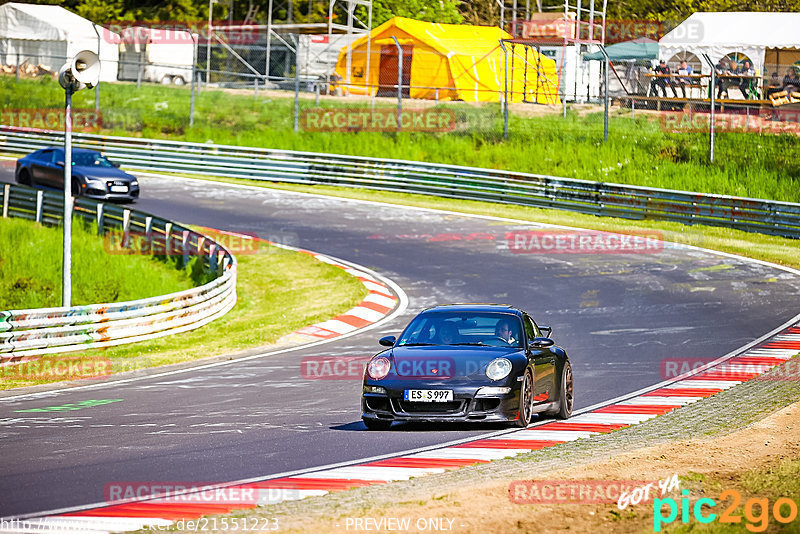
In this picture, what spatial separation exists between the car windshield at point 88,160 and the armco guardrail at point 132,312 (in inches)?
172

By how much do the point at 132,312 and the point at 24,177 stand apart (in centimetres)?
1653

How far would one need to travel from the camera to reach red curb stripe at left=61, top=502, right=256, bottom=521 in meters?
8.12

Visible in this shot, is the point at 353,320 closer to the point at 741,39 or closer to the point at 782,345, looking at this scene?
the point at 782,345

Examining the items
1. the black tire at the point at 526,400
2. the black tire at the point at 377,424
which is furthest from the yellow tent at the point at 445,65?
the black tire at the point at 377,424

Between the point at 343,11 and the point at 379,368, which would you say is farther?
the point at 343,11

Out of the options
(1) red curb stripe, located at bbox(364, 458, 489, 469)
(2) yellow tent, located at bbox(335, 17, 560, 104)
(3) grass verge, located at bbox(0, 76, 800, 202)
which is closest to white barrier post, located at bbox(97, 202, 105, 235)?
(3) grass verge, located at bbox(0, 76, 800, 202)

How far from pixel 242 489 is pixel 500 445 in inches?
118

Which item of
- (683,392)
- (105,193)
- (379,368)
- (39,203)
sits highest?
(105,193)

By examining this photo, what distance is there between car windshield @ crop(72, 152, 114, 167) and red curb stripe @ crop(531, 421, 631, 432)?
2387 centimetres

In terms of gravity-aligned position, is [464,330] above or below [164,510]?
above

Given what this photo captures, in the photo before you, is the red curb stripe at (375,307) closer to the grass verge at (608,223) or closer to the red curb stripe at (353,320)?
the red curb stripe at (353,320)

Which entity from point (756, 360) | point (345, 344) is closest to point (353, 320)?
point (345, 344)

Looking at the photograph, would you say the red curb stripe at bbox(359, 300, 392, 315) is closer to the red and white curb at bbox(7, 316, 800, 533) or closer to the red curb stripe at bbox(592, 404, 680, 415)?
the red and white curb at bbox(7, 316, 800, 533)

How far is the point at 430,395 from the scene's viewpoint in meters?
11.1
